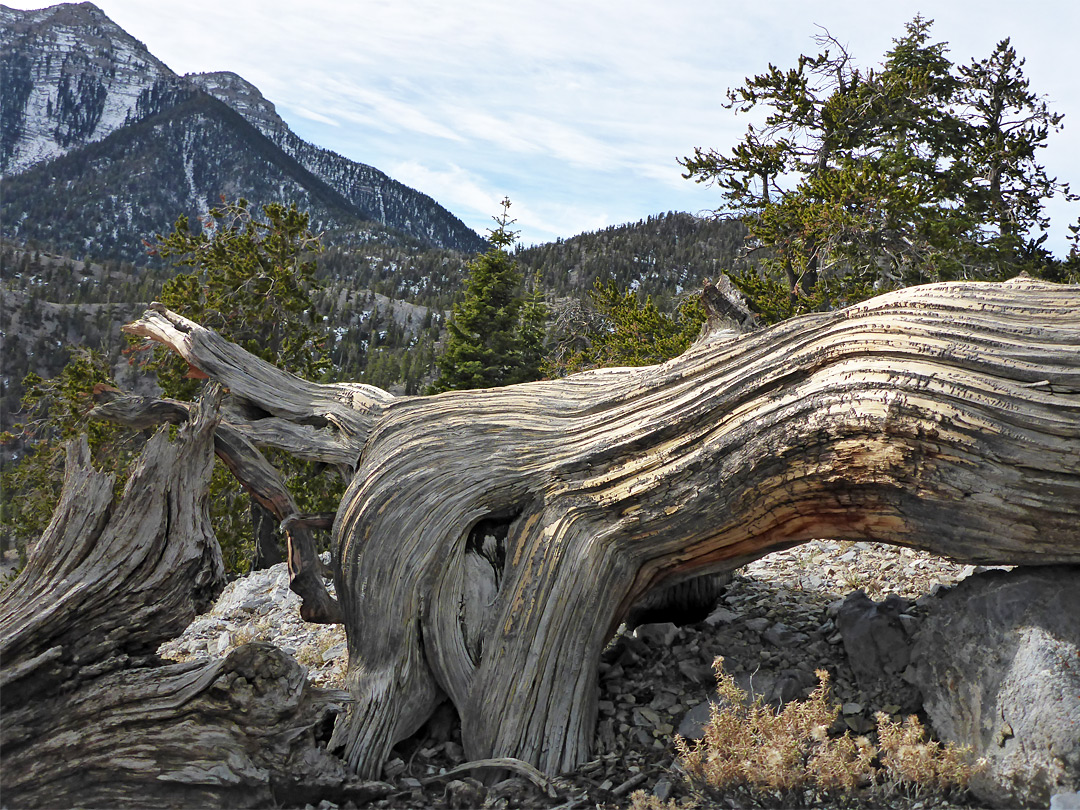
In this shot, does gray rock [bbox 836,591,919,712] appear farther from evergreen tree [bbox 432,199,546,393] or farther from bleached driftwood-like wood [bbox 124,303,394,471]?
evergreen tree [bbox 432,199,546,393]

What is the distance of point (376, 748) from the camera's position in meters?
4.33

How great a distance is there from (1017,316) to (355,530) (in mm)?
4068

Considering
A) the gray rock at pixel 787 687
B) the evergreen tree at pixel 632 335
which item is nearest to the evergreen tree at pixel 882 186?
the evergreen tree at pixel 632 335

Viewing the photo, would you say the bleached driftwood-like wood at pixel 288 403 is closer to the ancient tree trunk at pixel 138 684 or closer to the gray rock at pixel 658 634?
the ancient tree trunk at pixel 138 684

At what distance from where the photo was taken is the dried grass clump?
11.4ft

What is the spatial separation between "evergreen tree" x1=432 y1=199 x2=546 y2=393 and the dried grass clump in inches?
846

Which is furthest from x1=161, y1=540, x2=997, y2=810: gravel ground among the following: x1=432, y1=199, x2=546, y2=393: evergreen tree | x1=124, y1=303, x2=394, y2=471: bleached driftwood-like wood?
x1=432, y1=199, x2=546, y2=393: evergreen tree

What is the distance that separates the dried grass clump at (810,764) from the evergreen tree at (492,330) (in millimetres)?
21477

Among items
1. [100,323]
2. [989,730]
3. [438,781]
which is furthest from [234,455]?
[100,323]

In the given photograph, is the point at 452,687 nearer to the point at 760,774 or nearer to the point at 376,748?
the point at 376,748

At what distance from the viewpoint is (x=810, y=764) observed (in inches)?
141

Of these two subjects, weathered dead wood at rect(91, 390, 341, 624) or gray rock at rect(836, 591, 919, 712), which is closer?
gray rock at rect(836, 591, 919, 712)

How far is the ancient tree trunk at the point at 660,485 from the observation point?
3.56 m

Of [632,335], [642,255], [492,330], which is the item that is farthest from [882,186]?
[642,255]
